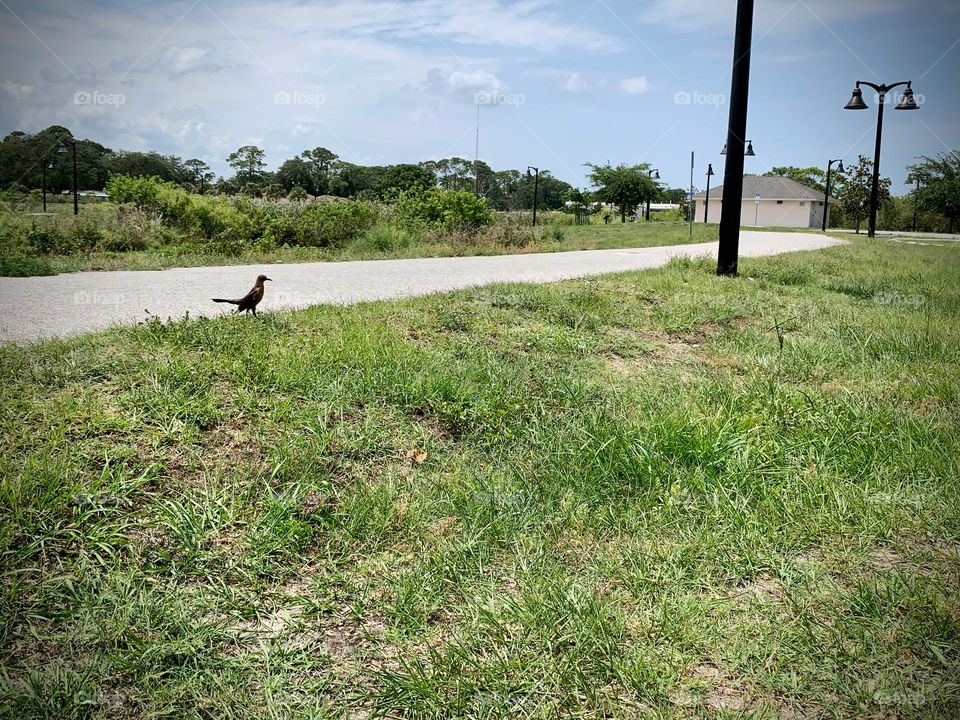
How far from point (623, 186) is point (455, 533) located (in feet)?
185

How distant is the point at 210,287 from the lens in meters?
7.60

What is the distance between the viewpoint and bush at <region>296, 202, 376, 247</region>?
1438 centimetres

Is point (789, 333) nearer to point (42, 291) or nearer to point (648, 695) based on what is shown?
point (648, 695)

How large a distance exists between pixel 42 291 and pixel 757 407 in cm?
685

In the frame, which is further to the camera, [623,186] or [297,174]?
[623,186]

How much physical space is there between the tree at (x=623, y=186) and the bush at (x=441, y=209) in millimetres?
40449

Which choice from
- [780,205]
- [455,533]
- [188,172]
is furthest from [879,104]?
[780,205]

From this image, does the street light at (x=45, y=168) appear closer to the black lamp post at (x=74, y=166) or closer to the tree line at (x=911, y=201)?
the black lamp post at (x=74, y=166)

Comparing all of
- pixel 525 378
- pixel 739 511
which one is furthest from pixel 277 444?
pixel 739 511

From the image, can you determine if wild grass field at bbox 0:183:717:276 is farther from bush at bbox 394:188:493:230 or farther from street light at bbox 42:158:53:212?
street light at bbox 42:158:53:212

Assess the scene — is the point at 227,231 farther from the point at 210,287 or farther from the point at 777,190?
the point at 777,190

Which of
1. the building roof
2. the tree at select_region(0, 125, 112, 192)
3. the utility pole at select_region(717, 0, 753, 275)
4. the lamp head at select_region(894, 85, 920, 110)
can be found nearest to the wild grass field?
the tree at select_region(0, 125, 112, 192)

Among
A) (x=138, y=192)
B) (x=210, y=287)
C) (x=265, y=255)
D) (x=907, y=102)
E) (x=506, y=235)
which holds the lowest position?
(x=210, y=287)

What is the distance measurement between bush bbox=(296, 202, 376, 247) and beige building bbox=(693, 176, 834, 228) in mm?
60168
